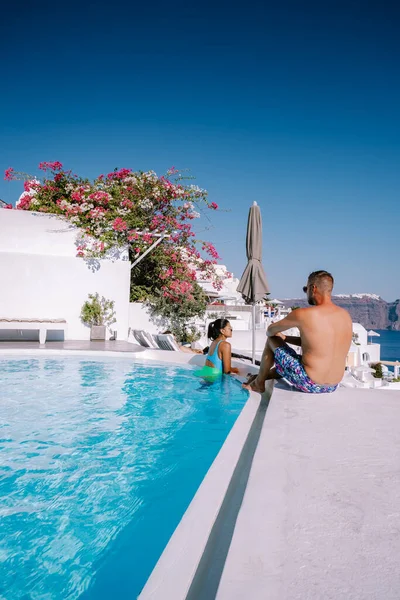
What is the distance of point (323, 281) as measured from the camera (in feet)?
13.1

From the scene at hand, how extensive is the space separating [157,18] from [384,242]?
26860 millimetres

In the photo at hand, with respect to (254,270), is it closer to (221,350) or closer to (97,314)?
(221,350)

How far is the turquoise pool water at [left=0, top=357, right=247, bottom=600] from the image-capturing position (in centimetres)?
201

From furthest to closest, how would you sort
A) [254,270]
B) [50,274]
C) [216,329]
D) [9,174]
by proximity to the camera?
[9,174] < [50,274] < [254,270] < [216,329]

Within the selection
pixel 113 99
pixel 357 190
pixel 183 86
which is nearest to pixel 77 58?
pixel 113 99

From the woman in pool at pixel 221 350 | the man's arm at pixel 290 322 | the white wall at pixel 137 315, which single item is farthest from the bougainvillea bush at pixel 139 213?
the man's arm at pixel 290 322

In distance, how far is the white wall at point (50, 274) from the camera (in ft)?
38.6

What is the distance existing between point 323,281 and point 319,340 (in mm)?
565

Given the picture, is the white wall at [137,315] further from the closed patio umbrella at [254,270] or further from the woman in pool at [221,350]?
the woman in pool at [221,350]

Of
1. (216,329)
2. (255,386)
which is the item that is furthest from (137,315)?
(255,386)

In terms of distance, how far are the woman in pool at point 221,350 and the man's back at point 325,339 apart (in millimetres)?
2502

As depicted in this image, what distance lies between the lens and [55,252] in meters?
12.5

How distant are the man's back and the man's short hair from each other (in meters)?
0.16

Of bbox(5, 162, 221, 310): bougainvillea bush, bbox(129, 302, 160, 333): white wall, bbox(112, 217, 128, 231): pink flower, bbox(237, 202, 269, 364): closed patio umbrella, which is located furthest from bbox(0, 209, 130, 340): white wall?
bbox(237, 202, 269, 364): closed patio umbrella
